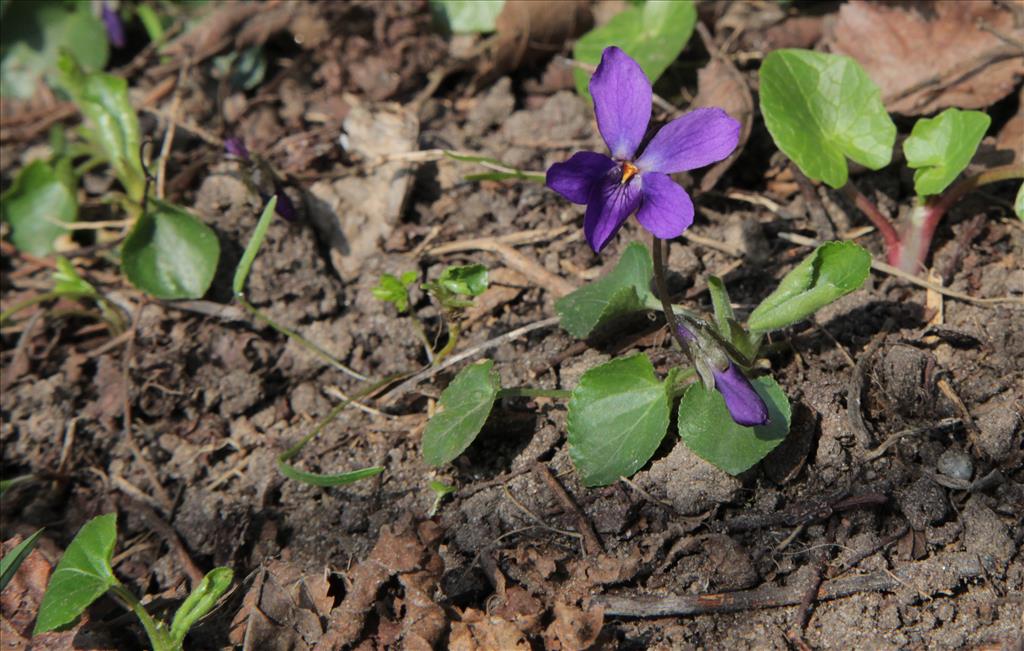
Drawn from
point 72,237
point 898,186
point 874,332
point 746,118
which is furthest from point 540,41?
point 72,237

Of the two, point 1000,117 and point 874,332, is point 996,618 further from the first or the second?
point 1000,117

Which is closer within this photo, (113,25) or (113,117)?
(113,117)

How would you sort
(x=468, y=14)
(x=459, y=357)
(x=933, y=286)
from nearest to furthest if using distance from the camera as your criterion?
(x=933, y=286) < (x=459, y=357) < (x=468, y=14)

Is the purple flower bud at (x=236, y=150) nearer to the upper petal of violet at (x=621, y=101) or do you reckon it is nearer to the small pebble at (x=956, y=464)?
the upper petal of violet at (x=621, y=101)

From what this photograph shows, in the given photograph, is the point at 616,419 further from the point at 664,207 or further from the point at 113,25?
the point at 113,25

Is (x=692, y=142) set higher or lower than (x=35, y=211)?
higher

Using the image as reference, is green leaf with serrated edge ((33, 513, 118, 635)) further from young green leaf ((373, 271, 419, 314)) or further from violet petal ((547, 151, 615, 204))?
violet petal ((547, 151, 615, 204))

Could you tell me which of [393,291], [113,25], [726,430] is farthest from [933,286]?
[113,25]

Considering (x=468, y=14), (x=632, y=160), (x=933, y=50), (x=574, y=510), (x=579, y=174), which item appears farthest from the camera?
(x=468, y=14)
